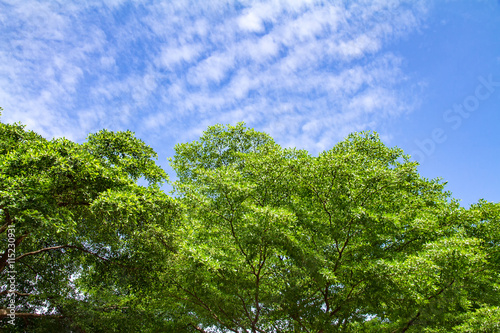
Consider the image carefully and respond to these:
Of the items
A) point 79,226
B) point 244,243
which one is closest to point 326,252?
point 244,243

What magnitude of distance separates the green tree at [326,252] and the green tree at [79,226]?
176cm

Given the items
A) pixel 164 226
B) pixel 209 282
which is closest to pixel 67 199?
pixel 164 226

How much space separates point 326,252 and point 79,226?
1123 cm

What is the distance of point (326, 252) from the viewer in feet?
40.5

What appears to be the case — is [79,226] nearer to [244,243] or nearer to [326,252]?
[244,243]

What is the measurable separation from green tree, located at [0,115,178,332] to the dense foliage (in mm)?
63

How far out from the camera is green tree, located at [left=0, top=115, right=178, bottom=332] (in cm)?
997

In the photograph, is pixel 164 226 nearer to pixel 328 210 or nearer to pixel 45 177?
pixel 45 177

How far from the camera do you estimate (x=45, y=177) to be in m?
9.99

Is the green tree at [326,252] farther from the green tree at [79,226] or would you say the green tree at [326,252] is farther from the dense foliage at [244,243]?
the green tree at [79,226]

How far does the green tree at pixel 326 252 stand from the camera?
35.3 ft

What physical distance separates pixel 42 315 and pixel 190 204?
10.3m

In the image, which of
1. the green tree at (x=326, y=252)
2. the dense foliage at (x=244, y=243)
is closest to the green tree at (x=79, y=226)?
the dense foliage at (x=244, y=243)

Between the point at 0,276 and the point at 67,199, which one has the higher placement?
the point at 67,199
